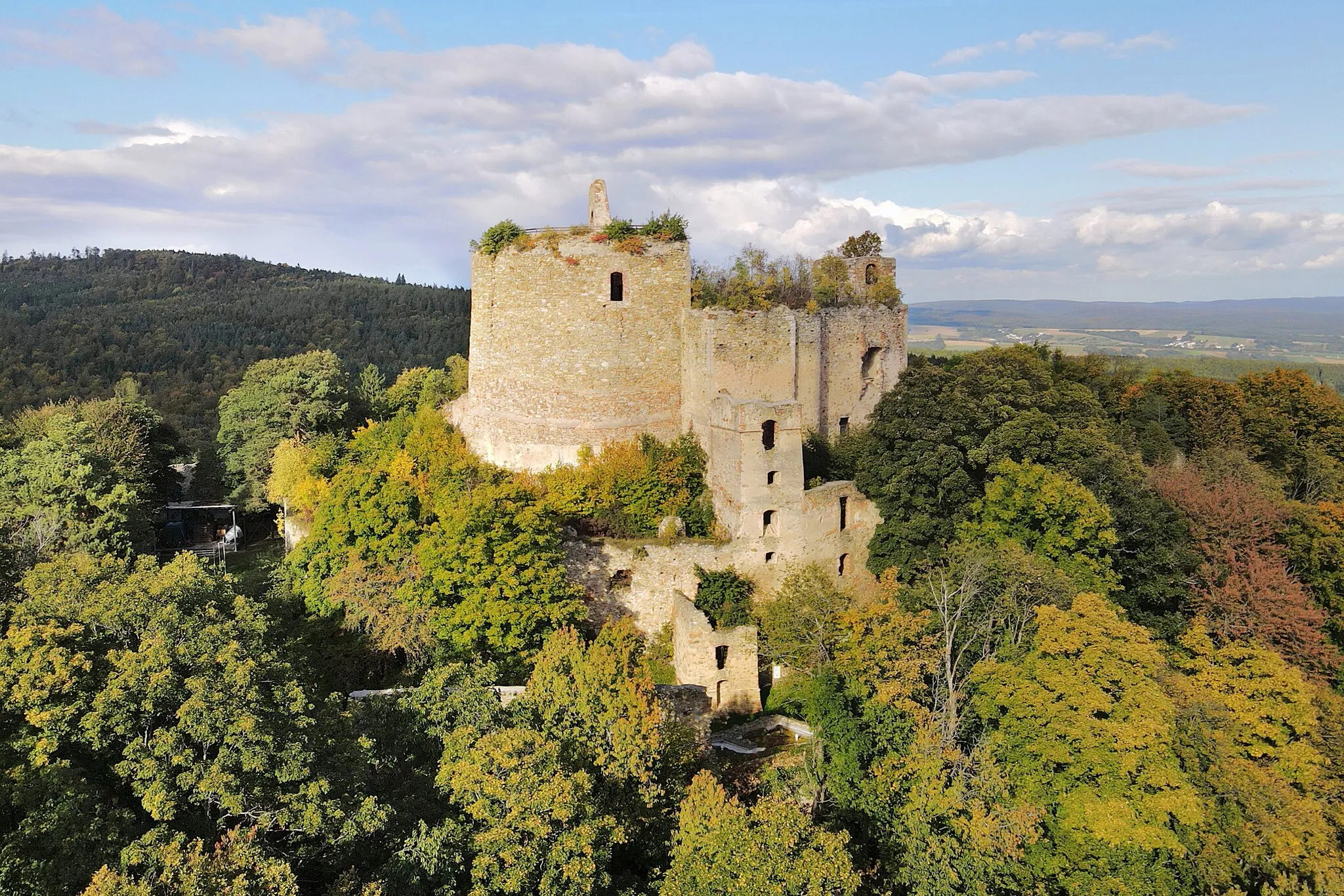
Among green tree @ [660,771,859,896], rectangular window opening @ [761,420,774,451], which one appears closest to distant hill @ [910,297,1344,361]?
rectangular window opening @ [761,420,774,451]

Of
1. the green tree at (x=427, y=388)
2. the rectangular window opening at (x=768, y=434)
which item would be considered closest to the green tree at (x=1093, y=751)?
the rectangular window opening at (x=768, y=434)

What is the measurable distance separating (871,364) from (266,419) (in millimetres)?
22043

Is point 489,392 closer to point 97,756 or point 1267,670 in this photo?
point 97,756

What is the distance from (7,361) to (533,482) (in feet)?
181

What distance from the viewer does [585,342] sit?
2438 cm

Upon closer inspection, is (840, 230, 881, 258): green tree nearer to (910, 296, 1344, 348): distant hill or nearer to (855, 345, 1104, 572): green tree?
(855, 345, 1104, 572): green tree

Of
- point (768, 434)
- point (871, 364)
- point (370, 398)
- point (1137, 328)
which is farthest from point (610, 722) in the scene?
point (1137, 328)

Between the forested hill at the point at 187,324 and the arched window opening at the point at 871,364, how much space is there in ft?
129

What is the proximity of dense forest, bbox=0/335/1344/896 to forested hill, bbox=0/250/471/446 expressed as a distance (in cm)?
3142

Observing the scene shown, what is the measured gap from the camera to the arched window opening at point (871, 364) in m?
27.9

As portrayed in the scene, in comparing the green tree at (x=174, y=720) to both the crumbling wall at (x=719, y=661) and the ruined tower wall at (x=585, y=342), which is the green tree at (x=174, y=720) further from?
the ruined tower wall at (x=585, y=342)

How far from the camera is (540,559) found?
2078 cm

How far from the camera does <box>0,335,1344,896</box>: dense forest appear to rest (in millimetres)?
12844

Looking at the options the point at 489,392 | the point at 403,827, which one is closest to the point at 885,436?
the point at 489,392
